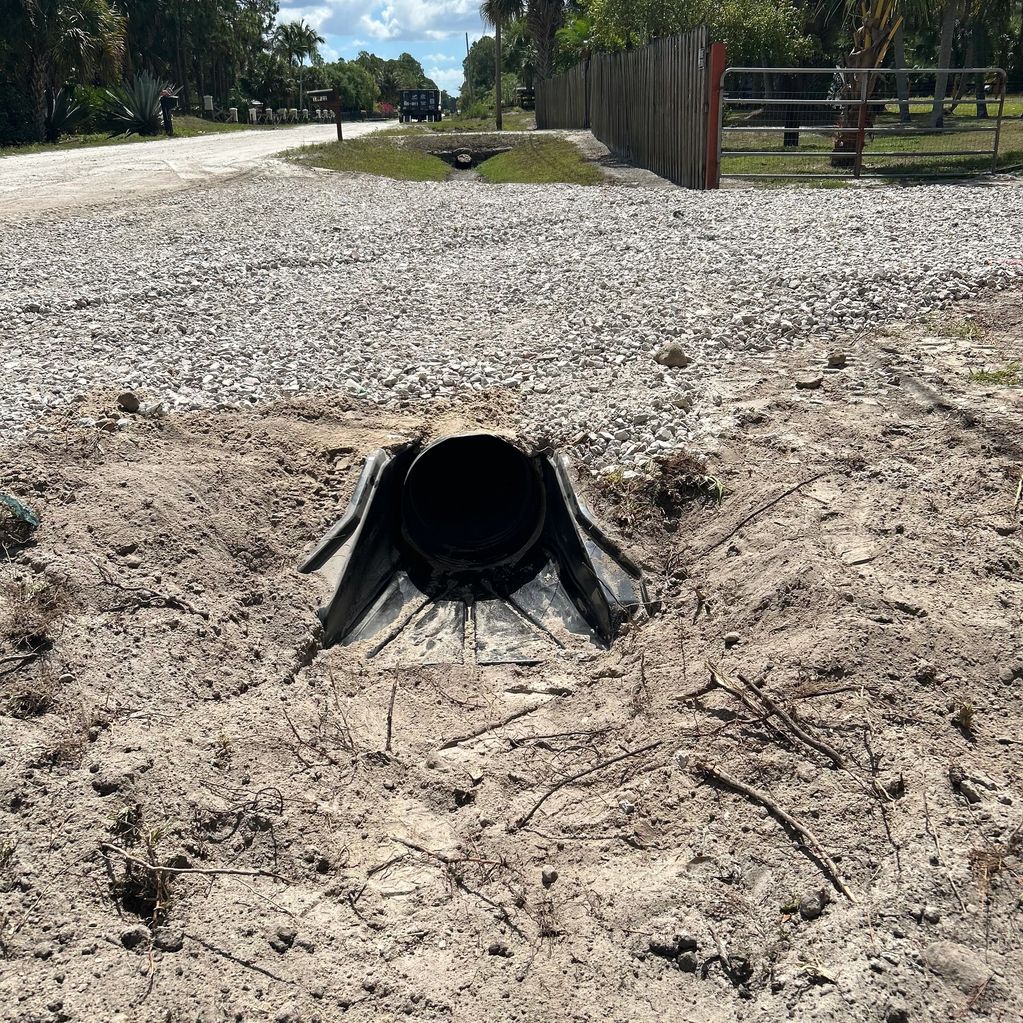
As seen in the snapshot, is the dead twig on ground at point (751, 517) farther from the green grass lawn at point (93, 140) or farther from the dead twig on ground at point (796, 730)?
the green grass lawn at point (93, 140)

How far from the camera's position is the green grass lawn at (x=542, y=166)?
726 inches

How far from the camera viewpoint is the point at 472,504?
6.72 metres

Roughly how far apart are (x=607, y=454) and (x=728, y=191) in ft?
31.5

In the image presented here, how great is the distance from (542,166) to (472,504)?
16.9m

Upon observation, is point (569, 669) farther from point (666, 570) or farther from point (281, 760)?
point (281, 760)

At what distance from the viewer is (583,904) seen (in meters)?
3.15

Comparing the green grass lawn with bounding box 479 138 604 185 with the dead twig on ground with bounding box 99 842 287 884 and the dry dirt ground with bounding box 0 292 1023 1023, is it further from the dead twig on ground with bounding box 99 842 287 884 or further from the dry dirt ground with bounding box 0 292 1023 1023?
the dead twig on ground with bounding box 99 842 287 884

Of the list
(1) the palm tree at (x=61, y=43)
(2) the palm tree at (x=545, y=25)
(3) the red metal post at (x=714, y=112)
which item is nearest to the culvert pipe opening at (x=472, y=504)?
(3) the red metal post at (x=714, y=112)

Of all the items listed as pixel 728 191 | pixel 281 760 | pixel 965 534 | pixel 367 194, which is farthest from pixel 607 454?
pixel 367 194

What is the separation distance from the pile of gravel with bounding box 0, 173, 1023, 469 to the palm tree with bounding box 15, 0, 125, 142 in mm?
19642

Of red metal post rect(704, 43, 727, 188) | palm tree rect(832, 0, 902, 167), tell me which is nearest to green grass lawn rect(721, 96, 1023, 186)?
palm tree rect(832, 0, 902, 167)

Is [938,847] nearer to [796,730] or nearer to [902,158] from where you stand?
[796,730]

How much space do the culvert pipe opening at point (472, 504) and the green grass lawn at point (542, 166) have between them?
11694mm

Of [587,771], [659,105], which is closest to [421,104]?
[659,105]
